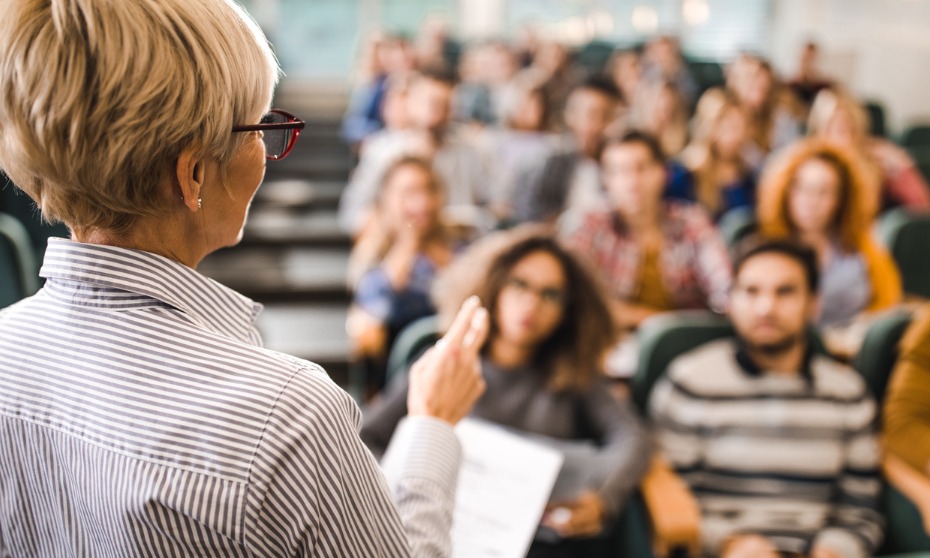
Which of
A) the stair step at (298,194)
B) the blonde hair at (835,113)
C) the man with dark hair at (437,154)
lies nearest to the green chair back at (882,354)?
the man with dark hair at (437,154)

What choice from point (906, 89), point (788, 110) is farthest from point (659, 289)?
point (906, 89)

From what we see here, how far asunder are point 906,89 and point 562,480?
552cm

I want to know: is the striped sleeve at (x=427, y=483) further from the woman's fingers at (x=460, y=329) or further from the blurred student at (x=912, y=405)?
the blurred student at (x=912, y=405)

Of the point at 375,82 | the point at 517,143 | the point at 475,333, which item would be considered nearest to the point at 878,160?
the point at 517,143

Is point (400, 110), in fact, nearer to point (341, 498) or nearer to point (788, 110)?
point (788, 110)

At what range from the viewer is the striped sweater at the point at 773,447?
1.65 m

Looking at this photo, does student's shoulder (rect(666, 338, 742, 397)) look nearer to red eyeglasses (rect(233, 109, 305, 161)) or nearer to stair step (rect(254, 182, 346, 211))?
red eyeglasses (rect(233, 109, 305, 161))

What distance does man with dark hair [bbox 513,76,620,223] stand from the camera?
11.1ft

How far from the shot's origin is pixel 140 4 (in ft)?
1.79

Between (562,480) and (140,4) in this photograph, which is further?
(562,480)

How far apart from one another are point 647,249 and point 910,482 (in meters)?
1.18

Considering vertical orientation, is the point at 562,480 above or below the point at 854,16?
below

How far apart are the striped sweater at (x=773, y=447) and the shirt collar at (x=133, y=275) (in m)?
1.31

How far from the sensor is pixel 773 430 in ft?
5.51
